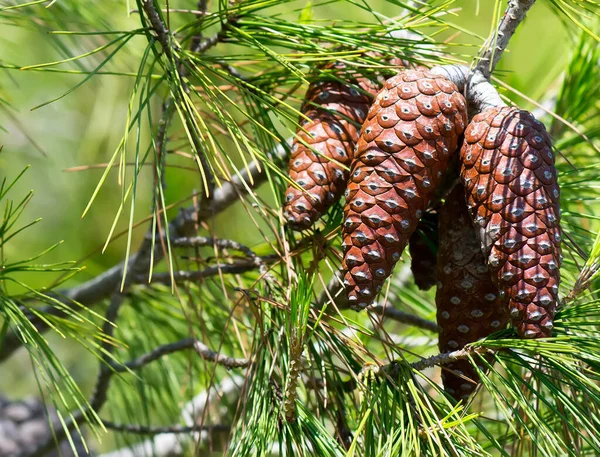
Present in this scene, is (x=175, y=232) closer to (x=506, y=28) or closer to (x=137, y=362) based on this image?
(x=137, y=362)

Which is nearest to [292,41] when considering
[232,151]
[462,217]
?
[462,217]

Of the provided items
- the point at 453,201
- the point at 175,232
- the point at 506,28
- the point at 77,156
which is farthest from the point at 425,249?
the point at 77,156

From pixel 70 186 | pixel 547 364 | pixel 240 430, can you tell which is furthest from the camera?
pixel 70 186

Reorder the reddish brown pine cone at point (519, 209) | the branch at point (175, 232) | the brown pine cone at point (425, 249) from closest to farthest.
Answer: the reddish brown pine cone at point (519, 209) < the brown pine cone at point (425, 249) < the branch at point (175, 232)

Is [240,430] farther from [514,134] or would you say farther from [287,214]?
[514,134]

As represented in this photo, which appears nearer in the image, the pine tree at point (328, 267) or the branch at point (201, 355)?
the pine tree at point (328, 267)

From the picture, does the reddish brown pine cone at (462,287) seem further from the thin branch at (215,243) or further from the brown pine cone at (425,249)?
the thin branch at (215,243)

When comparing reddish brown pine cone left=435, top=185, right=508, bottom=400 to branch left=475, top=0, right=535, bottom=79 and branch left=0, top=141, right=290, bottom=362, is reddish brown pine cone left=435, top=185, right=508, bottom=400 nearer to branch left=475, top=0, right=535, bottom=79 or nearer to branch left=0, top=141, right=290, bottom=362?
branch left=475, top=0, right=535, bottom=79

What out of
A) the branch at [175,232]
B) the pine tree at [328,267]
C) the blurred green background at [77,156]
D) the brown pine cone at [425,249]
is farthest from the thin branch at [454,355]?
the blurred green background at [77,156]
